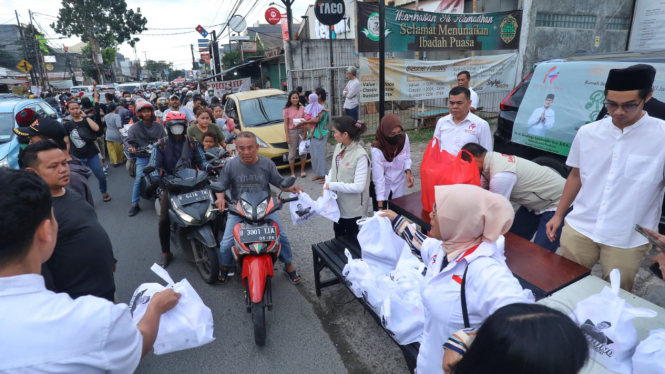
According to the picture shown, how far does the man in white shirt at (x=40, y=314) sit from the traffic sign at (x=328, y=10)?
7.59 metres

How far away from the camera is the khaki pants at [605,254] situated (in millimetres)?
2270

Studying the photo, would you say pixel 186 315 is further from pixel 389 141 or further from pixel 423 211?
pixel 389 141

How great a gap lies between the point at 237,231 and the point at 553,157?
13.1ft

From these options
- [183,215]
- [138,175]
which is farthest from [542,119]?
[138,175]

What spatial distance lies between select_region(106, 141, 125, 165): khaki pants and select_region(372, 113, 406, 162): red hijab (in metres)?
7.64

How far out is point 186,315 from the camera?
1613 mm

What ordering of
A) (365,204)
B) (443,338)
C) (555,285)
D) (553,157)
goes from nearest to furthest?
(443,338) → (555,285) → (365,204) → (553,157)

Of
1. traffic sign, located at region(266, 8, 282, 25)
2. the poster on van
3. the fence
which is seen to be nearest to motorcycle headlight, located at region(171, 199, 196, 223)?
the poster on van

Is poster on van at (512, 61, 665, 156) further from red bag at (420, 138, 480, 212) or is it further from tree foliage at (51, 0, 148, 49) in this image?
tree foliage at (51, 0, 148, 49)

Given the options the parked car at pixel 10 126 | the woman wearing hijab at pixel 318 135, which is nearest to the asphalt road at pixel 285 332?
the woman wearing hijab at pixel 318 135

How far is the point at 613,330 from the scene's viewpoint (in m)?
1.38

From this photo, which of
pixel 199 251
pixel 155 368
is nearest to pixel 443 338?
pixel 155 368

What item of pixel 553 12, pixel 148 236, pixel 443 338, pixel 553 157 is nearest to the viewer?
pixel 443 338

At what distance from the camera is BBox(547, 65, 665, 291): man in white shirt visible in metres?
2.08
